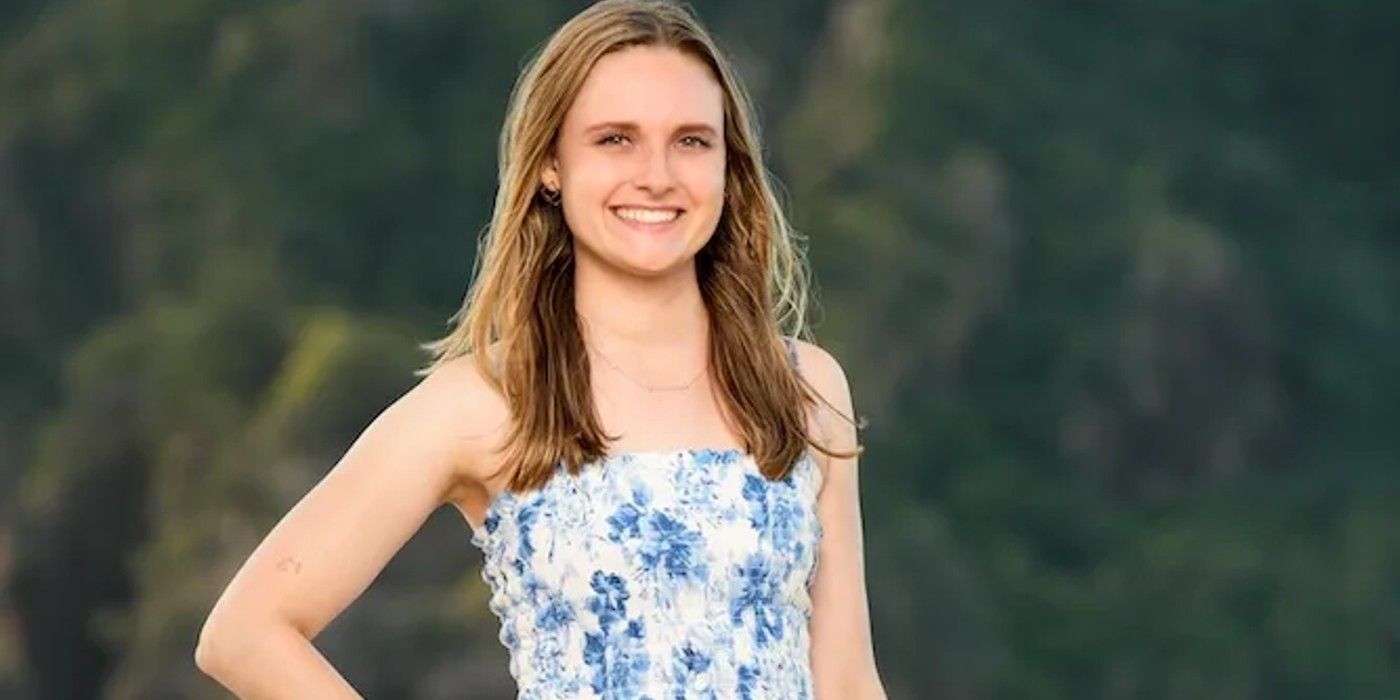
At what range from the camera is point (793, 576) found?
125 inches

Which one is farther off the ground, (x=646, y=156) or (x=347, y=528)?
(x=646, y=156)

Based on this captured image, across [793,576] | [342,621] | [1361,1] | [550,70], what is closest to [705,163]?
[550,70]

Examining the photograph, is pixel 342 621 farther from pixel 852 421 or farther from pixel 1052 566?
pixel 852 421

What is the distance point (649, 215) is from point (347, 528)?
0.35m

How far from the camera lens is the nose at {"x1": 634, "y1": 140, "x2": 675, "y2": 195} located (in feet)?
10.4

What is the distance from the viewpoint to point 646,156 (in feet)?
10.4

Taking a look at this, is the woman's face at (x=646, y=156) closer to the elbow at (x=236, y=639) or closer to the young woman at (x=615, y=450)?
the young woman at (x=615, y=450)

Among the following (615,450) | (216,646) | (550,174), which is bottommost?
(216,646)

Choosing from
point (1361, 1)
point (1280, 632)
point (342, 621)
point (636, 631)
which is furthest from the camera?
point (1361, 1)

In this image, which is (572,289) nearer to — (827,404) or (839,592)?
(827,404)

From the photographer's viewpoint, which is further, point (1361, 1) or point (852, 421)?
point (1361, 1)

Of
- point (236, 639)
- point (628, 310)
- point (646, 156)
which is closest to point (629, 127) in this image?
point (646, 156)

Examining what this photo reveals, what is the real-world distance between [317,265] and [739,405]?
1650 cm

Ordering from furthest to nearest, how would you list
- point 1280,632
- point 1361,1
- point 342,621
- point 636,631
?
point 1361,1 < point 1280,632 < point 342,621 < point 636,631
